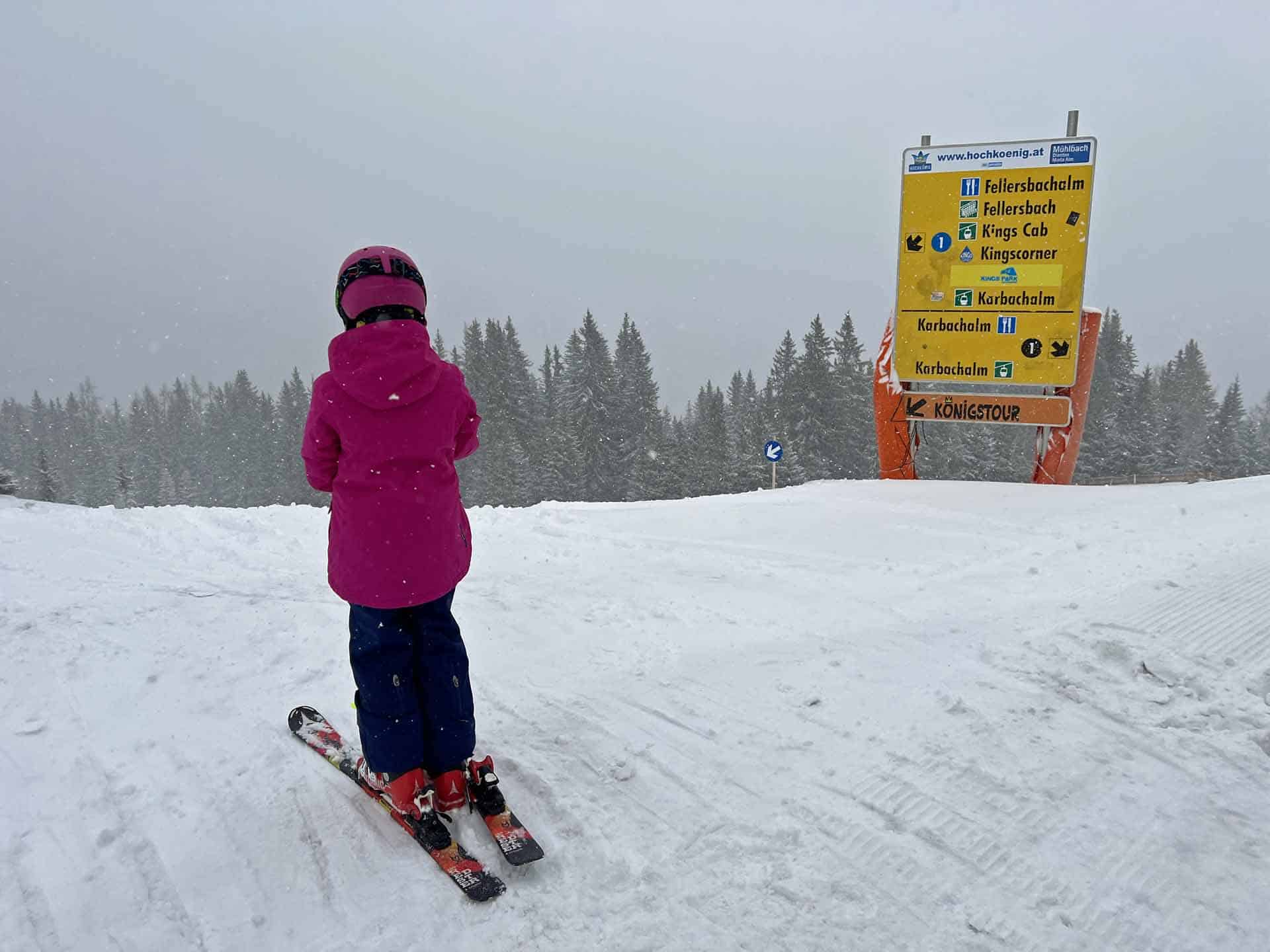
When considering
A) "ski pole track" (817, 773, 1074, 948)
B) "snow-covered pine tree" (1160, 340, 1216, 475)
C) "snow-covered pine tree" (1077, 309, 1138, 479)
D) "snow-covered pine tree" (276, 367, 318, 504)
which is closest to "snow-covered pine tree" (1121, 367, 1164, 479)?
"snow-covered pine tree" (1077, 309, 1138, 479)

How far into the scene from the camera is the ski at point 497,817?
2217mm

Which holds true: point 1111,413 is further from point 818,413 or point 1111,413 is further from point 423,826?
point 423,826

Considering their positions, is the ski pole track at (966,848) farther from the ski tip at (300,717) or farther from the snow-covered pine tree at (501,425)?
the snow-covered pine tree at (501,425)

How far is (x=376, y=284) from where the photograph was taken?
2.49m

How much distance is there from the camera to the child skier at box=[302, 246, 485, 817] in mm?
2463

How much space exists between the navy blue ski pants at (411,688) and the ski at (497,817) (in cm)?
11

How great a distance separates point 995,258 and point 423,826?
10.8 meters

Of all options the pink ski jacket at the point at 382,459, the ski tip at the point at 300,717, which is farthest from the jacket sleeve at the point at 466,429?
the ski tip at the point at 300,717

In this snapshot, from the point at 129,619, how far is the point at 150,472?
82.8m

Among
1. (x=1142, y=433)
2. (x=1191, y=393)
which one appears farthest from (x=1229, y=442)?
(x=1191, y=393)

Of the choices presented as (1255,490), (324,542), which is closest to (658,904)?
(324,542)

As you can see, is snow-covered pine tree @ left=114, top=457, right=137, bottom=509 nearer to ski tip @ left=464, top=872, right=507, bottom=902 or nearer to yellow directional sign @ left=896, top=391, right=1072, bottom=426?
yellow directional sign @ left=896, top=391, right=1072, bottom=426

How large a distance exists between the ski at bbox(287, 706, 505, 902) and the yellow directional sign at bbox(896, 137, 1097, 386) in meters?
10.00

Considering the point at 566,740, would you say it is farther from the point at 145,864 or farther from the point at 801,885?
the point at 145,864
